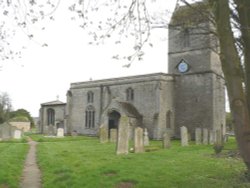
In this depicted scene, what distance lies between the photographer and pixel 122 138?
1634 cm

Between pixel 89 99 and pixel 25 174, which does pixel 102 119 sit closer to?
pixel 89 99

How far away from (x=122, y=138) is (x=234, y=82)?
945cm

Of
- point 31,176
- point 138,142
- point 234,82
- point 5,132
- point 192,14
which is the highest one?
point 192,14

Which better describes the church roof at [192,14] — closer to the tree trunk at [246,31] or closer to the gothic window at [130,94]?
the tree trunk at [246,31]

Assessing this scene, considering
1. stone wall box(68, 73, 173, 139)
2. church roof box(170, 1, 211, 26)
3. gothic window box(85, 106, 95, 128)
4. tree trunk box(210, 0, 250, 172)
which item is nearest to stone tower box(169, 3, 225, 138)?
stone wall box(68, 73, 173, 139)

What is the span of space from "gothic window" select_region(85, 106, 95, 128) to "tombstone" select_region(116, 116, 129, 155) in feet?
86.9

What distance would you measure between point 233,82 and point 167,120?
30039 millimetres

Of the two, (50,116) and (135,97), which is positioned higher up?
(135,97)

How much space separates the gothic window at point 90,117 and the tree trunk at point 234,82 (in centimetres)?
3587

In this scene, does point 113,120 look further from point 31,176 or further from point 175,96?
point 31,176

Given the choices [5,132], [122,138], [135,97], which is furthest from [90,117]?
[122,138]

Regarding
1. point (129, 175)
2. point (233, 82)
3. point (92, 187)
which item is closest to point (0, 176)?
point (92, 187)

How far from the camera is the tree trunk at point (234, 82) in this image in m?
7.27

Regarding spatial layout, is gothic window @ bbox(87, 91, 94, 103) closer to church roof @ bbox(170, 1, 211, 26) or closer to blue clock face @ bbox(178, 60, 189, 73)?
blue clock face @ bbox(178, 60, 189, 73)
